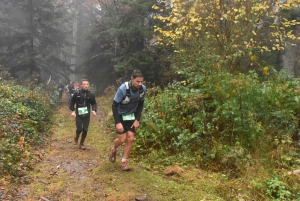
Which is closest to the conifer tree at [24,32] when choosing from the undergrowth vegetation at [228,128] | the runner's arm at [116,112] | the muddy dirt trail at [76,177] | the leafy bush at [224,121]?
the muddy dirt trail at [76,177]

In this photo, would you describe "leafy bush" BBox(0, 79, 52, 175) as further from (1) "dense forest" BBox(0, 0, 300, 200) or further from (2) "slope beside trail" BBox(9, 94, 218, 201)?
(2) "slope beside trail" BBox(9, 94, 218, 201)

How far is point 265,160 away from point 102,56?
1875 centimetres

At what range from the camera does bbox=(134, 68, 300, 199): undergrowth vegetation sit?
A: 589 centimetres

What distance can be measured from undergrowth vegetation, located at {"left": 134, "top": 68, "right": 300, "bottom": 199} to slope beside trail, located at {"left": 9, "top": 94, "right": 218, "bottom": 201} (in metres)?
0.78

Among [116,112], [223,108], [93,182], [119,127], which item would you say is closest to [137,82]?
[116,112]

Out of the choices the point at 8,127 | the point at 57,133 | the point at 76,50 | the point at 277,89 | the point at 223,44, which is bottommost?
the point at 57,133

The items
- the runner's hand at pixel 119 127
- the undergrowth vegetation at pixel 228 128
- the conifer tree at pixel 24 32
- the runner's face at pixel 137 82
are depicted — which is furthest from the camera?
the conifer tree at pixel 24 32

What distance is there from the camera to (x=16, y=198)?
458 centimetres

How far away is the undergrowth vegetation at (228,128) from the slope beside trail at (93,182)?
0.78 m

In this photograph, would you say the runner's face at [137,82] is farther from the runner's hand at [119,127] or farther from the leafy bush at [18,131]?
the leafy bush at [18,131]

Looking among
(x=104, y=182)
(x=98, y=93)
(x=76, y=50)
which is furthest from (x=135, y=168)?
(x=76, y=50)

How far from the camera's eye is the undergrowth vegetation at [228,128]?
19.3 feet

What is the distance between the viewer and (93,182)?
5.43 meters

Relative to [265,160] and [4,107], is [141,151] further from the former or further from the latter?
[4,107]
